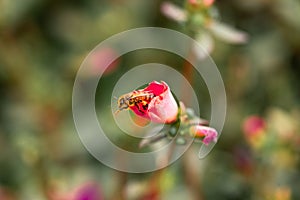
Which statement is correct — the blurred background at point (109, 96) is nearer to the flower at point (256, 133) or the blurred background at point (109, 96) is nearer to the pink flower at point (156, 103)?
the flower at point (256, 133)

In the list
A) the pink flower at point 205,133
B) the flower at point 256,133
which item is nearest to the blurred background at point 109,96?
the flower at point 256,133

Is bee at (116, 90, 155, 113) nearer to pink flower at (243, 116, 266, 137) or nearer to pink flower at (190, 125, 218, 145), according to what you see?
pink flower at (190, 125, 218, 145)

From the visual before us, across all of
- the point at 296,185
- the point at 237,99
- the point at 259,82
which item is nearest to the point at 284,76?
the point at 259,82

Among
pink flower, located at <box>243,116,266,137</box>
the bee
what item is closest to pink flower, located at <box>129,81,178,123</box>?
the bee

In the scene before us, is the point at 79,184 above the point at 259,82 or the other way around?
the other way around

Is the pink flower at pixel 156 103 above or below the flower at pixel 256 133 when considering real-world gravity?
below

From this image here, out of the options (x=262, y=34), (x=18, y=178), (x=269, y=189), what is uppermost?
(x=262, y=34)

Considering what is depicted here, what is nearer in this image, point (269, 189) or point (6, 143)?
point (269, 189)

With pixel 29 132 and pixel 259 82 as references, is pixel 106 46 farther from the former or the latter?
pixel 259 82

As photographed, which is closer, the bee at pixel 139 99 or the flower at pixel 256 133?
the bee at pixel 139 99
